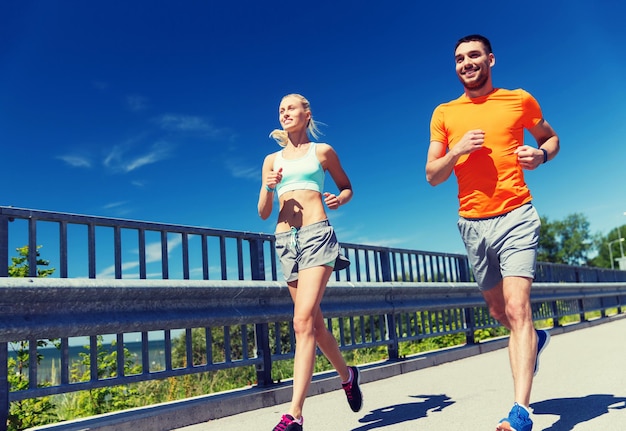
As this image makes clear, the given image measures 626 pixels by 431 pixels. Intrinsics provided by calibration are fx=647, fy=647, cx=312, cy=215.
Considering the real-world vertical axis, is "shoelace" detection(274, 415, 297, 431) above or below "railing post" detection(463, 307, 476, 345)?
below

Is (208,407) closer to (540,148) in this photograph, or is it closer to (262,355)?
(262,355)

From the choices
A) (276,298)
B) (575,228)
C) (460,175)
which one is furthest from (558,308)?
(575,228)

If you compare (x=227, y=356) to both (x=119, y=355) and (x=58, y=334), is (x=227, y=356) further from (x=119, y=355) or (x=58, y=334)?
(x=58, y=334)

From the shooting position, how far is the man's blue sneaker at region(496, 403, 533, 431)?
10.1 ft

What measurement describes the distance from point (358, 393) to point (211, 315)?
1.16 metres

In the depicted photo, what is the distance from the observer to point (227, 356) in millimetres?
5066

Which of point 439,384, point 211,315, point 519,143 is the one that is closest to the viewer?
point 519,143

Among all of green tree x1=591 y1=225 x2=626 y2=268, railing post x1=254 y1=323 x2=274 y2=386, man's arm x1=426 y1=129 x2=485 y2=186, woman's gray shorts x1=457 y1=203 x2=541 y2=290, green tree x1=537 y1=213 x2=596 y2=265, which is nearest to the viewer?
man's arm x1=426 y1=129 x2=485 y2=186

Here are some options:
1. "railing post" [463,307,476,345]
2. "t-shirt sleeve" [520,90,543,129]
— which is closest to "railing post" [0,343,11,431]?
"t-shirt sleeve" [520,90,543,129]

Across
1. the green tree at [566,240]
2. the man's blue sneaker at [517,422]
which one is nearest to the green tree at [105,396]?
the man's blue sneaker at [517,422]

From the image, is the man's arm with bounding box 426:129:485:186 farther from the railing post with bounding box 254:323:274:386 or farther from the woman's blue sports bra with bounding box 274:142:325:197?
the railing post with bounding box 254:323:274:386

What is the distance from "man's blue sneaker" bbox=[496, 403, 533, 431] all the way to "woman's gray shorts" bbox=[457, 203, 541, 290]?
30.6 inches

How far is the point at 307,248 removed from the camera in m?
4.03

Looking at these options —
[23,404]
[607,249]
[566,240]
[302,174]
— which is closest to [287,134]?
[302,174]
